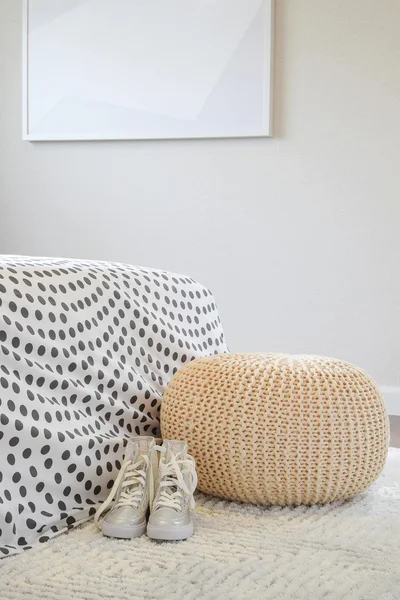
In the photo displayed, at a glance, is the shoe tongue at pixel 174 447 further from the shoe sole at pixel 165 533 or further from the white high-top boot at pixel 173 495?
the shoe sole at pixel 165 533

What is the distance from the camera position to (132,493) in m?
1.54

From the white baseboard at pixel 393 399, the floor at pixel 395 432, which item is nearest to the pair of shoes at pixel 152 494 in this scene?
the floor at pixel 395 432

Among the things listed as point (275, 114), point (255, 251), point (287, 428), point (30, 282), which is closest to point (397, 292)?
point (255, 251)

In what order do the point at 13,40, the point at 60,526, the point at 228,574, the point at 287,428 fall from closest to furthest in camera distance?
1. the point at 228,574
2. the point at 60,526
3. the point at 287,428
4. the point at 13,40

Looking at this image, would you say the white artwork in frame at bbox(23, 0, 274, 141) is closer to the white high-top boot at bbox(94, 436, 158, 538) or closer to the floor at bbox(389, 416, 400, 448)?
the floor at bbox(389, 416, 400, 448)

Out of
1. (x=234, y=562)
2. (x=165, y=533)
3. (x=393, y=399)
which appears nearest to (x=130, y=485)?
(x=165, y=533)

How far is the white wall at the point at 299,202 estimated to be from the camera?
10.7 feet

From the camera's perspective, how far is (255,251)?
3.43 metres

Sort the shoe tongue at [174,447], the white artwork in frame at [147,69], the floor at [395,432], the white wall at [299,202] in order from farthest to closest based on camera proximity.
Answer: the white artwork in frame at [147,69], the white wall at [299,202], the floor at [395,432], the shoe tongue at [174,447]

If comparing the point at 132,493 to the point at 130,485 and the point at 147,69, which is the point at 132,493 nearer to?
the point at 130,485

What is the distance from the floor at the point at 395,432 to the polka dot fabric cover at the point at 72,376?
977 mm

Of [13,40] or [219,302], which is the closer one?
[219,302]

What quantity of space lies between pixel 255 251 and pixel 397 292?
1.93 ft

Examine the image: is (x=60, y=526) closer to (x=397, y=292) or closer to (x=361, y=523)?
(x=361, y=523)
